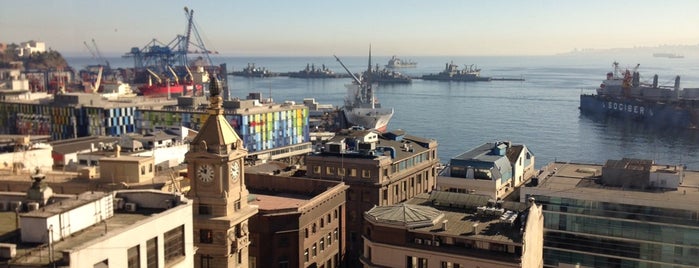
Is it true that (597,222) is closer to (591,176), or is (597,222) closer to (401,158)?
(591,176)

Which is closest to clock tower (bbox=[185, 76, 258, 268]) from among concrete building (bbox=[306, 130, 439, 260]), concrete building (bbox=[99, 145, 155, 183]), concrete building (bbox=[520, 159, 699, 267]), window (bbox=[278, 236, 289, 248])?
concrete building (bbox=[99, 145, 155, 183])

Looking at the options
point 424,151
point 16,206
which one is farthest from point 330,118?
point 16,206

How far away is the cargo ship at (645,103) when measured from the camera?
137375 mm

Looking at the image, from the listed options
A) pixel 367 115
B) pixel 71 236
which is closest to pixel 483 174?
pixel 71 236

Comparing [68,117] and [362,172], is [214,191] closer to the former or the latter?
[362,172]

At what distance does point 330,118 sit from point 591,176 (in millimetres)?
95194

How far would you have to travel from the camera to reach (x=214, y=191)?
2450 cm

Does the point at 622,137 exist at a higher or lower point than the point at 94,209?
lower

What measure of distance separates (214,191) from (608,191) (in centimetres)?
2385

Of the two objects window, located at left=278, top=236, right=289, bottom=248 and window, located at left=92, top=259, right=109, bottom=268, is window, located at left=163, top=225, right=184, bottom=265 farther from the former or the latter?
window, located at left=278, top=236, right=289, bottom=248

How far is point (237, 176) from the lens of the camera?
82.5 ft

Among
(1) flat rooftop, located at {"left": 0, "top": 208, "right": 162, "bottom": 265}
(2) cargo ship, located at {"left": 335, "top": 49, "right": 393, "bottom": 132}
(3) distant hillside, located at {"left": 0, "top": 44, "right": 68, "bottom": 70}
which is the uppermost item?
(3) distant hillside, located at {"left": 0, "top": 44, "right": 68, "bottom": 70}

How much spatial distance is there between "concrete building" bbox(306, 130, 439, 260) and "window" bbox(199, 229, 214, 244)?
65.3ft

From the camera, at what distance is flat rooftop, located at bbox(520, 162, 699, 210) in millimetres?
35969
